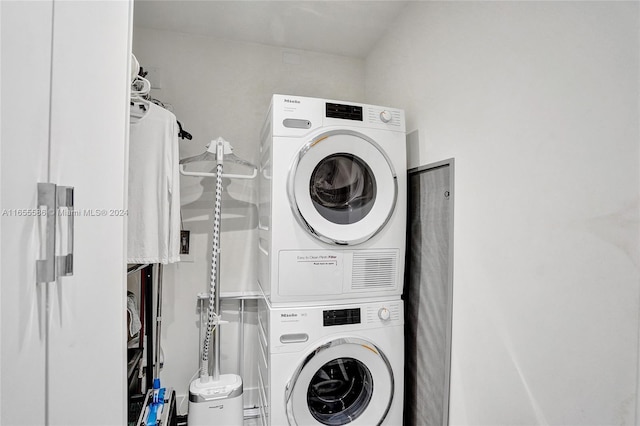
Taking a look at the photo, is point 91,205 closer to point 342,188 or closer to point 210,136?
point 342,188

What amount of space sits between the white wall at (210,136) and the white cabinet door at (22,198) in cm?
153

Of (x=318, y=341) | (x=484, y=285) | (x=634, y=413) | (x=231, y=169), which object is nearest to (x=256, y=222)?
(x=231, y=169)

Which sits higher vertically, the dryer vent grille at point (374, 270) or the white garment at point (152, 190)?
the white garment at point (152, 190)

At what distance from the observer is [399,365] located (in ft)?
5.31

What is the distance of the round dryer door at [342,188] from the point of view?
151 centimetres

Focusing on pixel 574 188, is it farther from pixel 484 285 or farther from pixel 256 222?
pixel 256 222

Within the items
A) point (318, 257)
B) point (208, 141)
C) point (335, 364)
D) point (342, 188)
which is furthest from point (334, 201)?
point (208, 141)

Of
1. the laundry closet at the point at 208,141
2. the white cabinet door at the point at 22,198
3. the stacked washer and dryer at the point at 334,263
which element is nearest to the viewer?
the white cabinet door at the point at 22,198

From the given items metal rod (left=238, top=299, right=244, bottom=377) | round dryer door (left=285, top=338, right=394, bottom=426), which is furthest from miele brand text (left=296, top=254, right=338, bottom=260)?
metal rod (left=238, top=299, right=244, bottom=377)

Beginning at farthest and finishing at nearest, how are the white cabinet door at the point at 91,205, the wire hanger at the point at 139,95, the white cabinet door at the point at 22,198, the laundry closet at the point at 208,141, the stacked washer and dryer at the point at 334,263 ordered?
1. the laundry closet at the point at 208,141
2. the stacked washer and dryer at the point at 334,263
3. the wire hanger at the point at 139,95
4. the white cabinet door at the point at 91,205
5. the white cabinet door at the point at 22,198

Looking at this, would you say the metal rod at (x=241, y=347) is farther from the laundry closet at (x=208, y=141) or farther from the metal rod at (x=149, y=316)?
the metal rod at (x=149, y=316)

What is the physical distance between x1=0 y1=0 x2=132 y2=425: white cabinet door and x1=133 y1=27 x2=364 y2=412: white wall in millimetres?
1427

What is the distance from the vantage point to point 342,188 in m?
1.64

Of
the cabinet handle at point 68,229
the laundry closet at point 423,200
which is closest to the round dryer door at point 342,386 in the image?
the laundry closet at point 423,200
